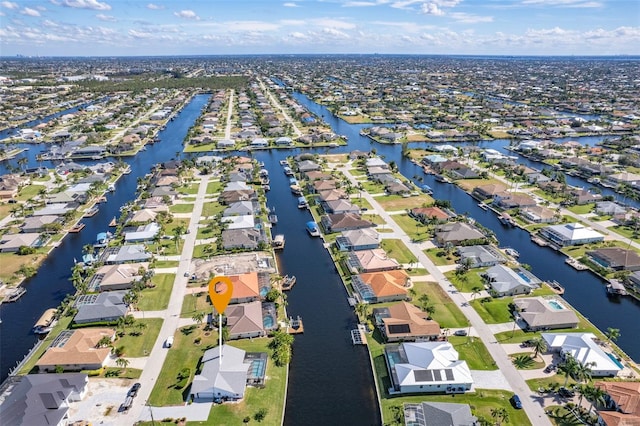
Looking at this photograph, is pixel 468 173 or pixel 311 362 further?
pixel 468 173

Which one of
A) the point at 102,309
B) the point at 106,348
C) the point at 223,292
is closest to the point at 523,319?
the point at 223,292

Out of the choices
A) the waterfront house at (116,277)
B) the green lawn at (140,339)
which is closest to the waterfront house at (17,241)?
the waterfront house at (116,277)

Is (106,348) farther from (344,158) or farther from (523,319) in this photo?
(344,158)

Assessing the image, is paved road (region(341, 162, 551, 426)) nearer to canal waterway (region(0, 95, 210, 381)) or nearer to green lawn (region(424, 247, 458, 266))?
green lawn (region(424, 247, 458, 266))

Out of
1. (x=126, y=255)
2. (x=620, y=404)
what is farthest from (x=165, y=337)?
(x=620, y=404)

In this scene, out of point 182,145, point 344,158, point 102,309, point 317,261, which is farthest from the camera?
point 182,145
